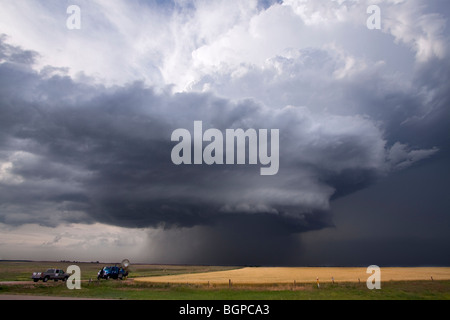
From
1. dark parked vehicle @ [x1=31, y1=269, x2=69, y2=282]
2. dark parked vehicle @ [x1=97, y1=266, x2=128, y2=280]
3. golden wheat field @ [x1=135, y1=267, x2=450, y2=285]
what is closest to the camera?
golden wheat field @ [x1=135, y1=267, x2=450, y2=285]

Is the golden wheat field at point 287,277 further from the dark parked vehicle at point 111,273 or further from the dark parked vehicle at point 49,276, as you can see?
the dark parked vehicle at point 49,276

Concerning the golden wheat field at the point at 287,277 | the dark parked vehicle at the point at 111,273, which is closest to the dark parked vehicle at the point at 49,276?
the dark parked vehicle at the point at 111,273

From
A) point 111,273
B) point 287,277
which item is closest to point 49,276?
point 111,273

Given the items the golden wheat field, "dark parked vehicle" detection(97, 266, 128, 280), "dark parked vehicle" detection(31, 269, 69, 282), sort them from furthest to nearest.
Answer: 1. "dark parked vehicle" detection(97, 266, 128, 280)
2. "dark parked vehicle" detection(31, 269, 69, 282)
3. the golden wheat field

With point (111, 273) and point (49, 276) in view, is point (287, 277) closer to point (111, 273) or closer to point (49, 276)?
point (111, 273)

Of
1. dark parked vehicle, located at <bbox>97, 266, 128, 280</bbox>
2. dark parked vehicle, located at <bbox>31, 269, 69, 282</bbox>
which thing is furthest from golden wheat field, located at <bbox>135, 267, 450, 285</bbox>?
dark parked vehicle, located at <bbox>31, 269, 69, 282</bbox>

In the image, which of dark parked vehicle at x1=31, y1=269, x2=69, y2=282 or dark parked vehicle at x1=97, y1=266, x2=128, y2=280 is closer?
dark parked vehicle at x1=31, y1=269, x2=69, y2=282

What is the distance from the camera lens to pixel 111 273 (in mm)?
64062

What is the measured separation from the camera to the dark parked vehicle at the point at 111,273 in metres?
63.1

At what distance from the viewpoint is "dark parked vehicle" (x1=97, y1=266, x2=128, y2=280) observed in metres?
63.1

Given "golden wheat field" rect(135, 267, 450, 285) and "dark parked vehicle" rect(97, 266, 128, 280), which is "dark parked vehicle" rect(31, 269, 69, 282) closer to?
"dark parked vehicle" rect(97, 266, 128, 280)
